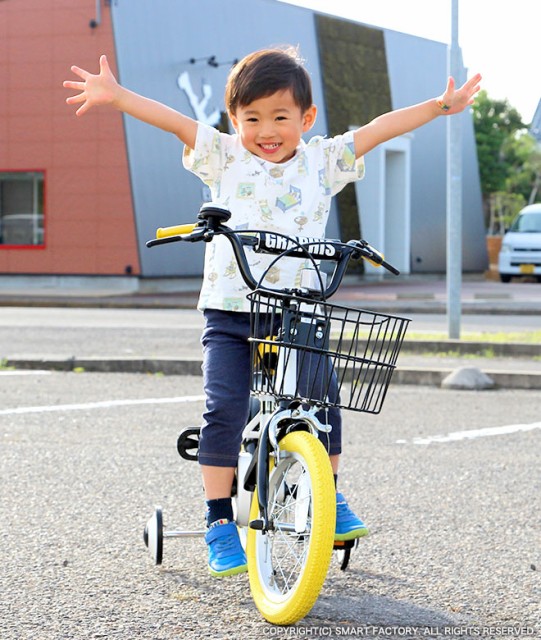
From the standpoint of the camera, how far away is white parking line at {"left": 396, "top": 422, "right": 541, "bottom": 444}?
757cm

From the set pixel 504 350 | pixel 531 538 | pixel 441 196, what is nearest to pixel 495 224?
pixel 441 196

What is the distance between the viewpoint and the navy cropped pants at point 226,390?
13.5 ft

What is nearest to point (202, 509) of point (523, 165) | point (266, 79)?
point (266, 79)

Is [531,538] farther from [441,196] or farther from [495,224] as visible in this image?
[495,224]

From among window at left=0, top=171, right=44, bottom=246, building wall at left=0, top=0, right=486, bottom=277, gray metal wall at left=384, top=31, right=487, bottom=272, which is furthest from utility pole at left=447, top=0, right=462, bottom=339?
gray metal wall at left=384, top=31, right=487, bottom=272

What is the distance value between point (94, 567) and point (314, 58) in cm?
3231

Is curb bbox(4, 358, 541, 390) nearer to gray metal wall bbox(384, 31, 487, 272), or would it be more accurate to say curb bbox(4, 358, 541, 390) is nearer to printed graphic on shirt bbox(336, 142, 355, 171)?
printed graphic on shirt bbox(336, 142, 355, 171)

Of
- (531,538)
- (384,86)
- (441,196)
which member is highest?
(384,86)

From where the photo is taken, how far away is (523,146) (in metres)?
85.8

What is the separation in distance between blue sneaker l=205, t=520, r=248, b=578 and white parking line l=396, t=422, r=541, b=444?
345 cm

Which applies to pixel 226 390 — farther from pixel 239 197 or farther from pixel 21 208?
pixel 21 208

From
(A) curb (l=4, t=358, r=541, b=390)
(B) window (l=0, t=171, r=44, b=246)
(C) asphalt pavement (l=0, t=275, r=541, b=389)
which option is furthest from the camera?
(B) window (l=0, t=171, r=44, b=246)

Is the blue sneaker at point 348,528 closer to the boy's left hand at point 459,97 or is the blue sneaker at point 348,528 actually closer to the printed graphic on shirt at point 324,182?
the printed graphic on shirt at point 324,182

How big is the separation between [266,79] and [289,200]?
1.35 feet
